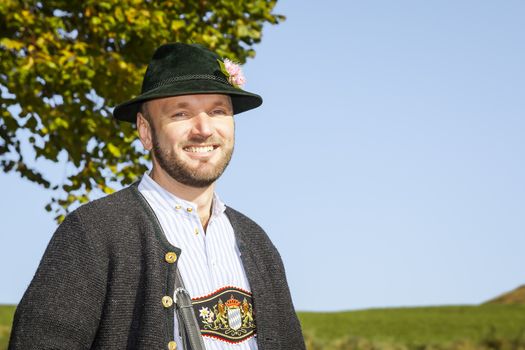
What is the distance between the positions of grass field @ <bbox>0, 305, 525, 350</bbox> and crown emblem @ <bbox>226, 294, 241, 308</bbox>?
644cm

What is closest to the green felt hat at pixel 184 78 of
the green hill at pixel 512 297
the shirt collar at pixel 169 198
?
the shirt collar at pixel 169 198

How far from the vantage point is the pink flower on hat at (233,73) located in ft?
14.9

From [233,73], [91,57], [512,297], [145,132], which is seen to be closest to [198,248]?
[145,132]

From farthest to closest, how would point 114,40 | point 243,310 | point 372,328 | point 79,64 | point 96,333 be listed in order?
1. point 372,328
2. point 114,40
3. point 79,64
4. point 243,310
5. point 96,333

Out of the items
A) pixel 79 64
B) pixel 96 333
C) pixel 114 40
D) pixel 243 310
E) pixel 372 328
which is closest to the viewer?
pixel 96 333

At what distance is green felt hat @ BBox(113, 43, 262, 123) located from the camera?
4.18m

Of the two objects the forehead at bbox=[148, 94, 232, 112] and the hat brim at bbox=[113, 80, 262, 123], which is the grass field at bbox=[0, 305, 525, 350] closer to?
the hat brim at bbox=[113, 80, 262, 123]

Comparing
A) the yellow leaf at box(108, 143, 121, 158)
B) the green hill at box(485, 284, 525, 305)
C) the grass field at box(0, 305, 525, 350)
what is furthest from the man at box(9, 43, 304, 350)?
the green hill at box(485, 284, 525, 305)

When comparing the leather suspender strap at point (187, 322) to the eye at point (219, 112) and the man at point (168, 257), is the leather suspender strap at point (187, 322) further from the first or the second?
the eye at point (219, 112)

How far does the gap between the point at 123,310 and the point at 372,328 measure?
1217 cm

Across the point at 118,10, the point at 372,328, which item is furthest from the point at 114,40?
the point at 372,328

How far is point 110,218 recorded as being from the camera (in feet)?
13.3

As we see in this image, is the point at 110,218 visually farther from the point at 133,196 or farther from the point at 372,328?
the point at 372,328

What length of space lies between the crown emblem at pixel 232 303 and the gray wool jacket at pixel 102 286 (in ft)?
1.08
